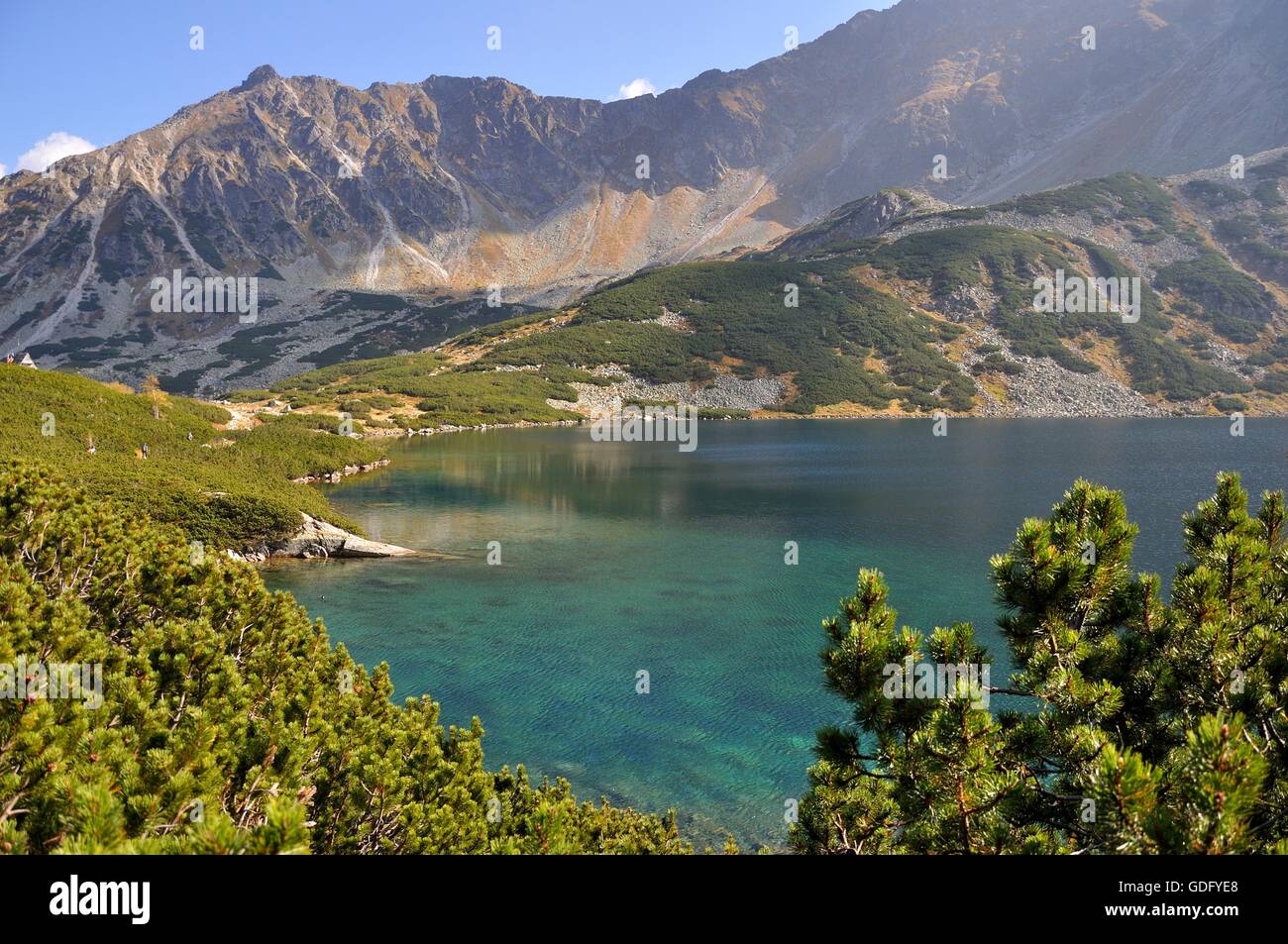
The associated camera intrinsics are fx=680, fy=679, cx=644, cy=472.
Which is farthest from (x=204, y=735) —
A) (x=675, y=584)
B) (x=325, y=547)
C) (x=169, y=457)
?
(x=169, y=457)

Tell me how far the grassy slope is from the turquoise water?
160 inches

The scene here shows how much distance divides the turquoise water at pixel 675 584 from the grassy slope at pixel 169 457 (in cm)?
407

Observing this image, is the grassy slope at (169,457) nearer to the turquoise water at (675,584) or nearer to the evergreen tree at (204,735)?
the turquoise water at (675,584)

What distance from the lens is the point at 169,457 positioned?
46.2 meters

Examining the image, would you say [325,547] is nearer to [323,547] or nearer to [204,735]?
[323,547]

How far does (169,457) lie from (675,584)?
36929 mm

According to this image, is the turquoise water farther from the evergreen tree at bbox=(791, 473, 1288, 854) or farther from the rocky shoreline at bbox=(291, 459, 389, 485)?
the evergreen tree at bbox=(791, 473, 1288, 854)

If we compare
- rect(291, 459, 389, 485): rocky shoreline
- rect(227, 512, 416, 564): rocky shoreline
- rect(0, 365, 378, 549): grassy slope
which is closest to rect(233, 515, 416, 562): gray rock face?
rect(227, 512, 416, 564): rocky shoreline

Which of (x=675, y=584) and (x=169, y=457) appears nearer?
(x=675, y=584)

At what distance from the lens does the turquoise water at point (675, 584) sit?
60.2 ft

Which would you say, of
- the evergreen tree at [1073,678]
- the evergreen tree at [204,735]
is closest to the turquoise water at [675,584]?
the evergreen tree at [204,735]
